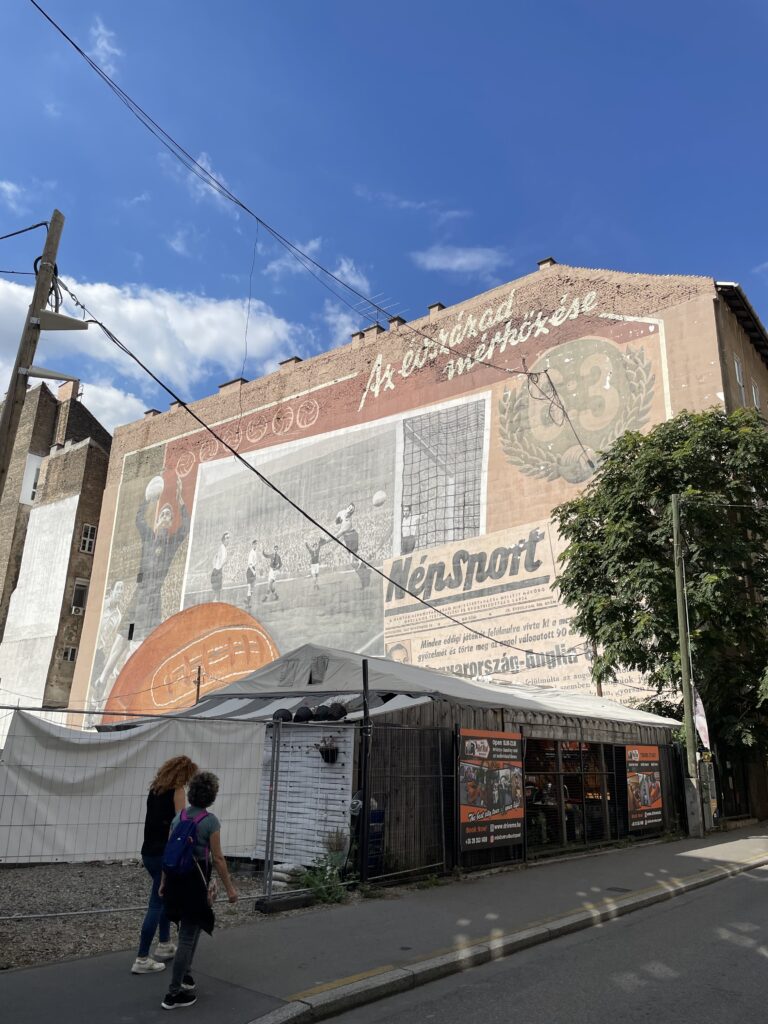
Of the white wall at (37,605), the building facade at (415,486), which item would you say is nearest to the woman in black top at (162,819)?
the building facade at (415,486)

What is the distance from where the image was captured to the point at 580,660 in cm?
2492

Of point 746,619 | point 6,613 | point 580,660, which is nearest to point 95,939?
point 746,619

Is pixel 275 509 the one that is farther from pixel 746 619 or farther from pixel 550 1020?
pixel 550 1020

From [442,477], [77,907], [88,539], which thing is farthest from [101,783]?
[88,539]

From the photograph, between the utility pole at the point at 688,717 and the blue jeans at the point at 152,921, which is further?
the utility pole at the point at 688,717

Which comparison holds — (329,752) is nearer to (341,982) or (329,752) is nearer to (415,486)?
(341,982)

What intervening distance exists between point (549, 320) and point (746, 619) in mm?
15108

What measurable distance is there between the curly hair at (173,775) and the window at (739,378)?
25.4 m

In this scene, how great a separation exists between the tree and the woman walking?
1565cm

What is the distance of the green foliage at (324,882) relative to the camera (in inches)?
362

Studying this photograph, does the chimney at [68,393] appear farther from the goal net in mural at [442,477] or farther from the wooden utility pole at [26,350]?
the wooden utility pole at [26,350]

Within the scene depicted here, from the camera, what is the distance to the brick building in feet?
150

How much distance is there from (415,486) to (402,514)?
4.25ft

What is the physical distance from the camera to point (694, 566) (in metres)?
19.9
